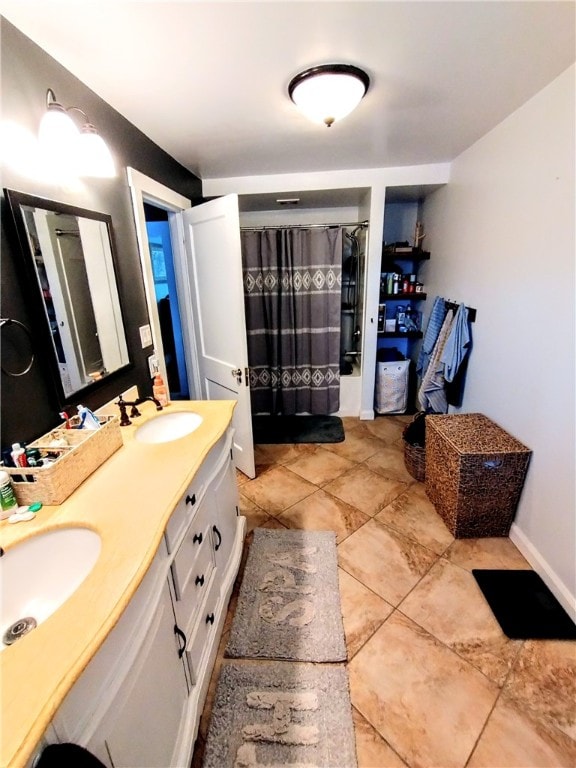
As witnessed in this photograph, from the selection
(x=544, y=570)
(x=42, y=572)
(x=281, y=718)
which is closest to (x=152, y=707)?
(x=42, y=572)

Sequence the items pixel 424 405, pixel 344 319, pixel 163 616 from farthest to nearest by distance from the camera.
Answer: pixel 344 319
pixel 424 405
pixel 163 616

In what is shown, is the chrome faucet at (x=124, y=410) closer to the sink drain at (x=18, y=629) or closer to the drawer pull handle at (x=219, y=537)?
the drawer pull handle at (x=219, y=537)

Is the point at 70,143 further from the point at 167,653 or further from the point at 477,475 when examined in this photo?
the point at 477,475

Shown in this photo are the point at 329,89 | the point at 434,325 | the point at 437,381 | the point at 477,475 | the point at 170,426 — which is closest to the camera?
the point at 329,89

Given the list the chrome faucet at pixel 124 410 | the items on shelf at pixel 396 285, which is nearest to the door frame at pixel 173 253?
the chrome faucet at pixel 124 410

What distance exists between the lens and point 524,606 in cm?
151

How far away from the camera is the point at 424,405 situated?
2.79m

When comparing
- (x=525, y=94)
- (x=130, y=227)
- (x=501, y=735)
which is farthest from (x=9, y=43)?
(x=501, y=735)

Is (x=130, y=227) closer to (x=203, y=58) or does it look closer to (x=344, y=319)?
(x=203, y=58)

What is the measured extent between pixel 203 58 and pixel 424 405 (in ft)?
8.38

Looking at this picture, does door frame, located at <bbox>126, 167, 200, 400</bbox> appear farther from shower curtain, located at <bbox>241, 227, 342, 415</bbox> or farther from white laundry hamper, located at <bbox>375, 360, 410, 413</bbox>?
white laundry hamper, located at <bbox>375, 360, 410, 413</bbox>

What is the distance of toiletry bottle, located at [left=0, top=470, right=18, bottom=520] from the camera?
0.93 m

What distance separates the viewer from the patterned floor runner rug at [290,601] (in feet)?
4.51

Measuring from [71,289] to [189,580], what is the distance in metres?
1.20
